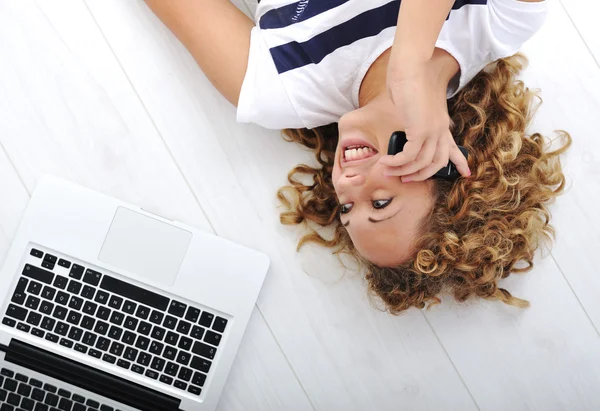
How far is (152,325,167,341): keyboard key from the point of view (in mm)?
1000

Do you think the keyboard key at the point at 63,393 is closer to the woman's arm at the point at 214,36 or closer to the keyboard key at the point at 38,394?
the keyboard key at the point at 38,394

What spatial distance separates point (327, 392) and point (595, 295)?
524 mm

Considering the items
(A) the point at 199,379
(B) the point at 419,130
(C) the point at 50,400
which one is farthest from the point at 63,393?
(B) the point at 419,130

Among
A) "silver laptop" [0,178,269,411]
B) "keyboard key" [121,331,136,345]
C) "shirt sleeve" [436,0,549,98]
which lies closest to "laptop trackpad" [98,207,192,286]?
"silver laptop" [0,178,269,411]

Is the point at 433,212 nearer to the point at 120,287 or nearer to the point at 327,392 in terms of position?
the point at 327,392

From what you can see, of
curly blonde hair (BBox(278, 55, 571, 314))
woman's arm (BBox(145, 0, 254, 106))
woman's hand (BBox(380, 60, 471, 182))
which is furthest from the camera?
woman's arm (BBox(145, 0, 254, 106))

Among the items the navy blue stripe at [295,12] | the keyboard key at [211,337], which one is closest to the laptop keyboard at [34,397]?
the keyboard key at [211,337]

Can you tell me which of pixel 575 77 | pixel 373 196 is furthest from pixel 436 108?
pixel 575 77

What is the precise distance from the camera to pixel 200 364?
101 centimetres

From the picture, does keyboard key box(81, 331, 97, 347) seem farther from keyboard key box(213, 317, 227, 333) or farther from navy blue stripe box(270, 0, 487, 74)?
navy blue stripe box(270, 0, 487, 74)

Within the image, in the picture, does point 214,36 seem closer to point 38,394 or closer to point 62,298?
point 62,298

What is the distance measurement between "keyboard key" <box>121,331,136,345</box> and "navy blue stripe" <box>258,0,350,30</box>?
572mm

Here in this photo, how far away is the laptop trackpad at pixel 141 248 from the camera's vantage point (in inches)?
39.1

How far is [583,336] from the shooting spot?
1060 mm
